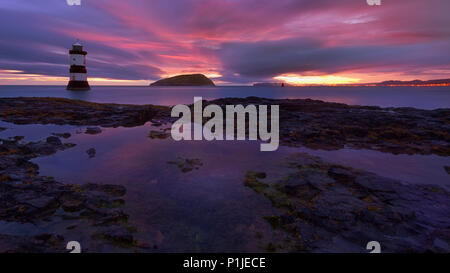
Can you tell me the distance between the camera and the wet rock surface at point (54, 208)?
582 centimetres

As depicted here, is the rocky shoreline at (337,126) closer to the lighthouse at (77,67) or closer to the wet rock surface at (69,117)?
the wet rock surface at (69,117)

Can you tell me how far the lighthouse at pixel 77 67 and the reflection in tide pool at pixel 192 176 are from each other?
64718 millimetres

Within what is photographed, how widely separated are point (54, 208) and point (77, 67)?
84881mm

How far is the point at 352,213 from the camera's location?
7301 mm

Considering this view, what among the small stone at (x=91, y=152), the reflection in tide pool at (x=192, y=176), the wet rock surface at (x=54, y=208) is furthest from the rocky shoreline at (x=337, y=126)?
the wet rock surface at (x=54, y=208)

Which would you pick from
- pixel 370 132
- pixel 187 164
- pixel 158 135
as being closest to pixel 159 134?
pixel 158 135

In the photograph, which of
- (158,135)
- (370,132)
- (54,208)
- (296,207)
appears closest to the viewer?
(54,208)

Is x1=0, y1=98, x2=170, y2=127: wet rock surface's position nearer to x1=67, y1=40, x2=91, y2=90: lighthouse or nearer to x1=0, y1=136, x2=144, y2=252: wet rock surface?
x1=0, y1=136, x2=144, y2=252: wet rock surface

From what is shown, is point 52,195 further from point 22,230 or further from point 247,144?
point 247,144

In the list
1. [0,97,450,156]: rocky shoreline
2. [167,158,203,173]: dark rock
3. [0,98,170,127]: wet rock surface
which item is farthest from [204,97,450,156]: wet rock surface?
[0,98,170,127]: wet rock surface

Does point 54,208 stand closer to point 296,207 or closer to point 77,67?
point 296,207

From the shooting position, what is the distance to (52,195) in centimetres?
809
